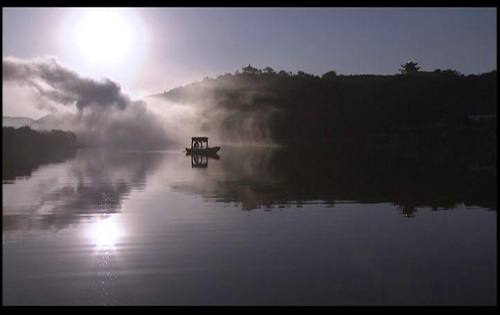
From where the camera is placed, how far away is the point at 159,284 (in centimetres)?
1467

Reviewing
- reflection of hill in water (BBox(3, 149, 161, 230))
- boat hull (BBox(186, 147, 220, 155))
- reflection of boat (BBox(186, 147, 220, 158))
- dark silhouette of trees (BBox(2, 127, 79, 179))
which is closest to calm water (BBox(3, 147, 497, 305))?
reflection of hill in water (BBox(3, 149, 161, 230))

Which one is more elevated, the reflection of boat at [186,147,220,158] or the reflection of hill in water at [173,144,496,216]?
the reflection of boat at [186,147,220,158]

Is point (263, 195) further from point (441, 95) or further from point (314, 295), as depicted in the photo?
point (441, 95)

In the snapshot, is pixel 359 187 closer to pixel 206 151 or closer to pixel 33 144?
pixel 206 151

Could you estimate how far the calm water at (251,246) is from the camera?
14.2 metres

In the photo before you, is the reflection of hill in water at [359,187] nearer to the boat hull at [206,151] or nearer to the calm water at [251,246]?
the calm water at [251,246]

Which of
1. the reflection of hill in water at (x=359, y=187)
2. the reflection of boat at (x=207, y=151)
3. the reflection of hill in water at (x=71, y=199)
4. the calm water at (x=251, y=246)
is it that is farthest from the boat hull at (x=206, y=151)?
the calm water at (x=251, y=246)

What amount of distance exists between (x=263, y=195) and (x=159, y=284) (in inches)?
844

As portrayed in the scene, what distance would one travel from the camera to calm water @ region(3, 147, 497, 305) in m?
14.2

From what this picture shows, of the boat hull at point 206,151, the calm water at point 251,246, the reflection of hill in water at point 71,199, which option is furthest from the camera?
the boat hull at point 206,151

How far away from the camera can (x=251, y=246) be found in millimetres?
19656

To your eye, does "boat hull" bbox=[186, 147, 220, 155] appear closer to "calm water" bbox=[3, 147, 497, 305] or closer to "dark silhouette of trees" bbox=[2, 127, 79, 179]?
"dark silhouette of trees" bbox=[2, 127, 79, 179]

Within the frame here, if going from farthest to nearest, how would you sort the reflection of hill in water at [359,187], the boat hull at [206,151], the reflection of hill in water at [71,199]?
the boat hull at [206,151], the reflection of hill in water at [359,187], the reflection of hill in water at [71,199]

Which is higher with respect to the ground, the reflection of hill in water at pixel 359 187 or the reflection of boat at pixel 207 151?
the reflection of boat at pixel 207 151
